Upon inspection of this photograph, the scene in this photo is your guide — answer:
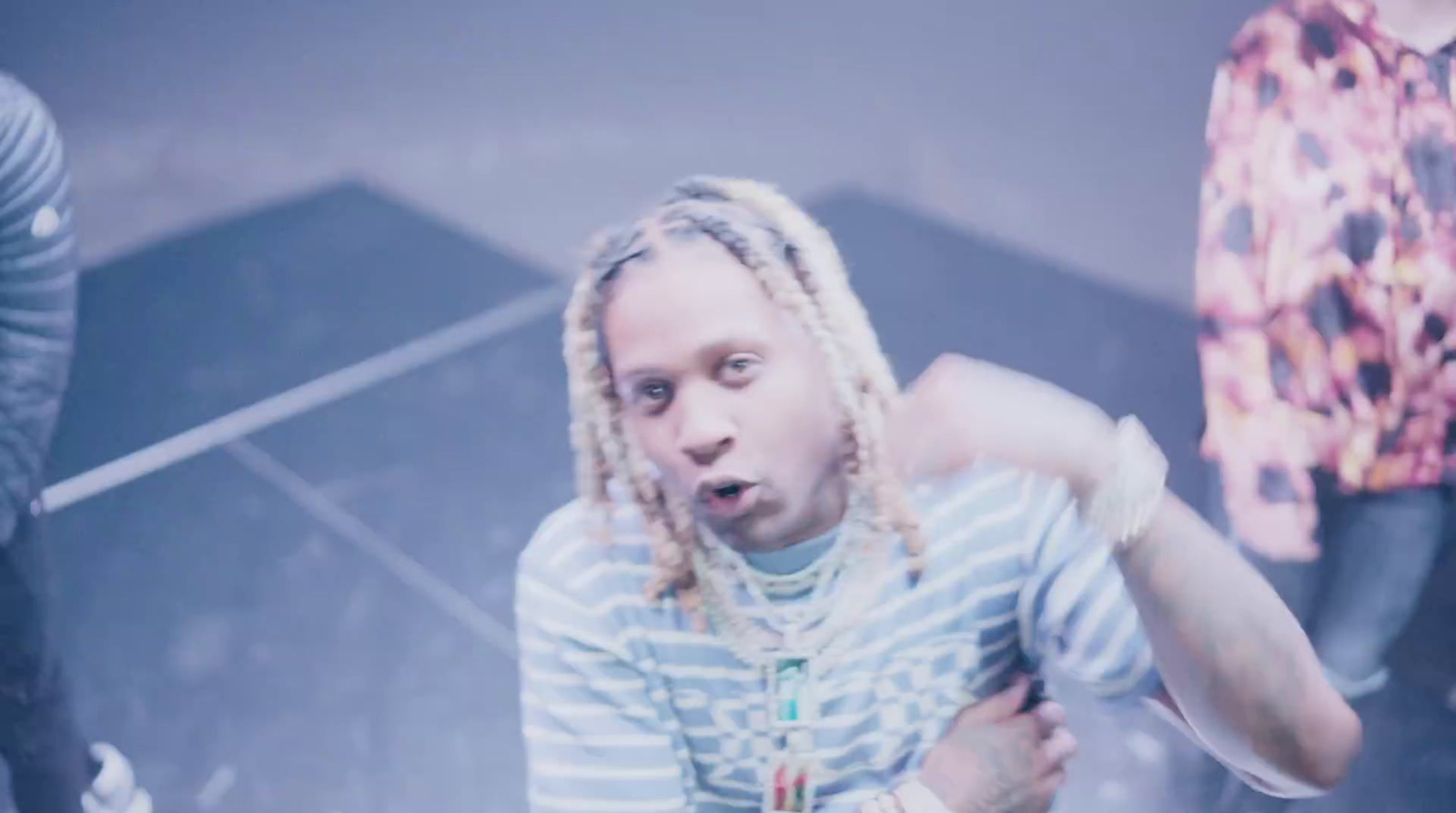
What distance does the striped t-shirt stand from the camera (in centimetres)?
114

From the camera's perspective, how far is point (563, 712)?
1.17 metres

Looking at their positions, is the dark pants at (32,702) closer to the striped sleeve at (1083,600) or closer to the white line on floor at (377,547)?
the white line on floor at (377,547)

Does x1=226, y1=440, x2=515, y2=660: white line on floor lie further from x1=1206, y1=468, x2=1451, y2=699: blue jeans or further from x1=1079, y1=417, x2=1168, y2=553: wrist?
x1=1079, y1=417, x2=1168, y2=553: wrist

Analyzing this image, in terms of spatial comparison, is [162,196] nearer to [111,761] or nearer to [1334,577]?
→ [111,761]

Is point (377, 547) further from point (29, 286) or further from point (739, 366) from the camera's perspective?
point (739, 366)

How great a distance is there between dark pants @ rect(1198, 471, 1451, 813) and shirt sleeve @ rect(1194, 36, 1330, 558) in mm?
24

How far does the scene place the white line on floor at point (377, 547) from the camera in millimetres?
2137

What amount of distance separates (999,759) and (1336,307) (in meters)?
0.66

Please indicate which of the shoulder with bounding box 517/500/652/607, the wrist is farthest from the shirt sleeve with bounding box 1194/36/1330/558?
the shoulder with bounding box 517/500/652/607

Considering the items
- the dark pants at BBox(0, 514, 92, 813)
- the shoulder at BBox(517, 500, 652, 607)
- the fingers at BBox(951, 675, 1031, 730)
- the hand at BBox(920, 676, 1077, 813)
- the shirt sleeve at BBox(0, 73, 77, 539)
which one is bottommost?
the dark pants at BBox(0, 514, 92, 813)

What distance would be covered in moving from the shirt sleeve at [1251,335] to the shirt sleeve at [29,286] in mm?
1405

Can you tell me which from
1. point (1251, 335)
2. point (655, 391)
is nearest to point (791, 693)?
point (655, 391)

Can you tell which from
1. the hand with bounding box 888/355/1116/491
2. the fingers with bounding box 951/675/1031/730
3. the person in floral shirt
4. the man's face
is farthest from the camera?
the person in floral shirt

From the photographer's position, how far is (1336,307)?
151cm
